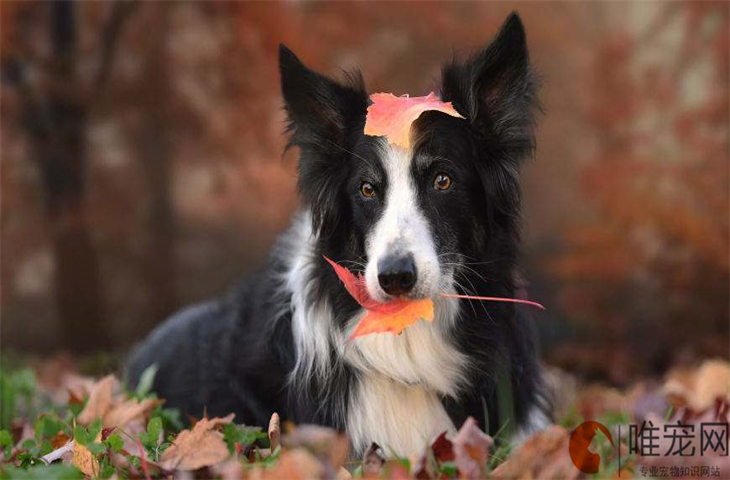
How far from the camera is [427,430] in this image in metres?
3.42

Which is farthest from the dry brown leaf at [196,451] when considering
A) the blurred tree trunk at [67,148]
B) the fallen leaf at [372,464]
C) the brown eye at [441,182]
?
the blurred tree trunk at [67,148]

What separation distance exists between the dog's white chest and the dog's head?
1.72ft

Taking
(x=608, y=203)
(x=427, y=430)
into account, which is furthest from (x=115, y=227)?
(x=427, y=430)

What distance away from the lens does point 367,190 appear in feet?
10.7

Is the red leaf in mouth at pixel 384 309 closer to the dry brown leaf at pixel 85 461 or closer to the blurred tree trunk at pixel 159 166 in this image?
the dry brown leaf at pixel 85 461

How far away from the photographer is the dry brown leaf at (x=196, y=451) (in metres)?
2.35

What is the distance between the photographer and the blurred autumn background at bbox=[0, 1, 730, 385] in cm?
825

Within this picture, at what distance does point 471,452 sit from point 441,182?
1.19 meters

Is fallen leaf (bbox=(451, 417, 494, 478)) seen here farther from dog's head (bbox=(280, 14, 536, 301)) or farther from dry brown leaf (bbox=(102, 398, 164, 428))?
dry brown leaf (bbox=(102, 398, 164, 428))

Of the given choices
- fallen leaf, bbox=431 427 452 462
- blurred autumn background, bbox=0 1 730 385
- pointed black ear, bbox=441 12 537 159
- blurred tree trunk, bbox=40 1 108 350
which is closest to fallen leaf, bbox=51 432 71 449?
fallen leaf, bbox=431 427 452 462

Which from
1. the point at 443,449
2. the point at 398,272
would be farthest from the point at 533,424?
the point at 443,449

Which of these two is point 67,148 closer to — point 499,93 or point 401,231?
point 499,93

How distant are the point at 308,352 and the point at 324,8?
18.8ft

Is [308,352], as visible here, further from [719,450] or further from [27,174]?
[27,174]
